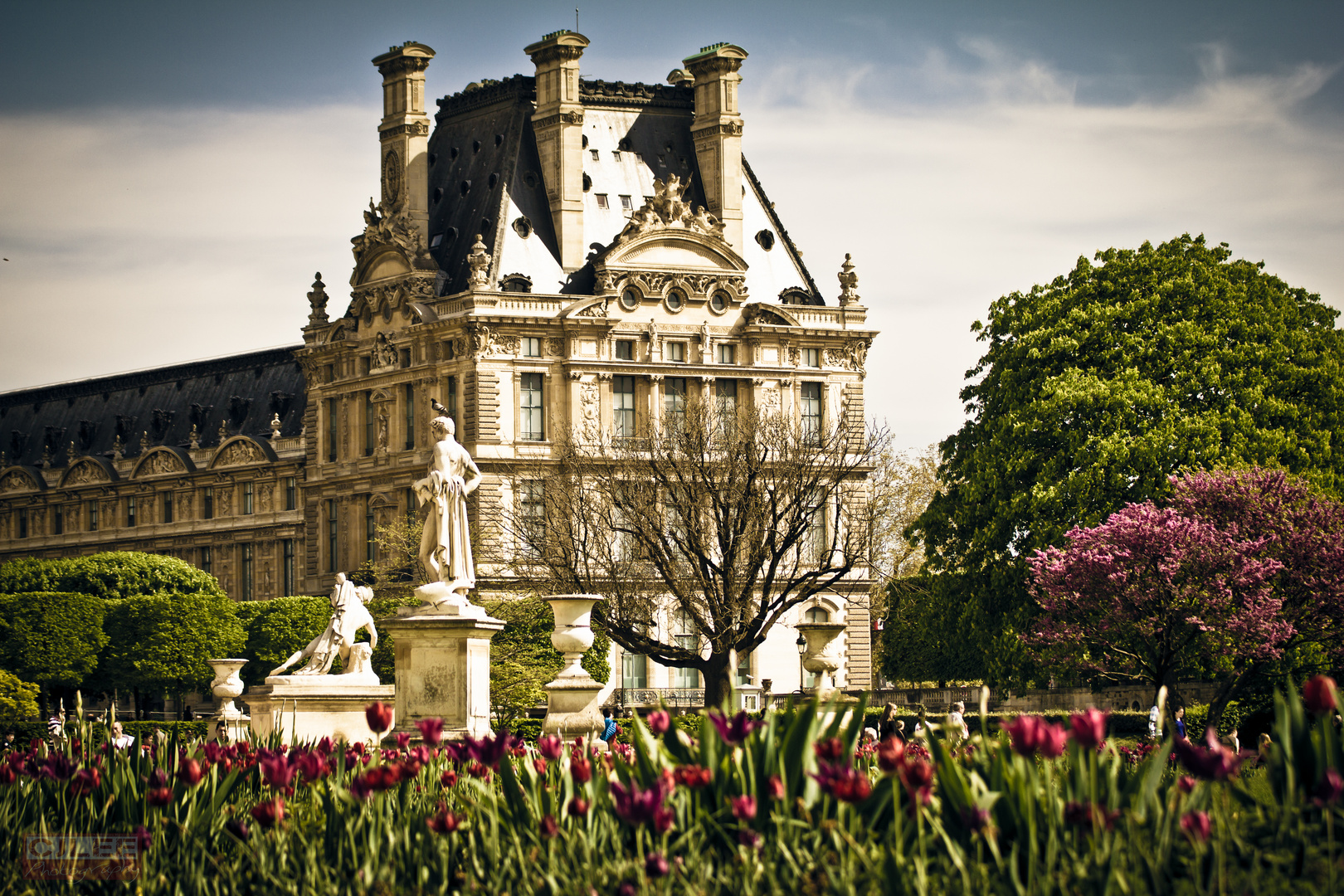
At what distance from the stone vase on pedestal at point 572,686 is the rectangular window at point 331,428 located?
5084cm

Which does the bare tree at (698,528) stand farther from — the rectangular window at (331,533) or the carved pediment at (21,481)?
the carved pediment at (21,481)

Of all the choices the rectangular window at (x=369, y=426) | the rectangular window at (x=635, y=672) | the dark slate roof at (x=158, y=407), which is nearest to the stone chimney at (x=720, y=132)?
the rectangular window at (x=369, y=426)

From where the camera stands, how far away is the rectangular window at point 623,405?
6819 cm

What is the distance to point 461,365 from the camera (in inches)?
2648

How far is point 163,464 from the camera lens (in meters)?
101

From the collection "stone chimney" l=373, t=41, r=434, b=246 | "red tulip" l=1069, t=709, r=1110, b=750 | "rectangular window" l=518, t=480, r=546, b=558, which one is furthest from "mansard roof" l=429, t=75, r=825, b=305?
"red tulip" l=1069, t=709, r=1110, b=750

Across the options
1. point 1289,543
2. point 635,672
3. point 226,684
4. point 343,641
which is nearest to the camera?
point 343,641

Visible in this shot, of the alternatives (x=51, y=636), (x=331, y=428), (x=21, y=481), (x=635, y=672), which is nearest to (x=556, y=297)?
(x=331, y=428)

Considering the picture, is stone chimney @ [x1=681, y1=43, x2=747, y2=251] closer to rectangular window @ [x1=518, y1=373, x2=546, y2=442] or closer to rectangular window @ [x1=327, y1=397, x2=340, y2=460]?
rectangular window @ [x1=518, y1=373, x2=546, y2=442]

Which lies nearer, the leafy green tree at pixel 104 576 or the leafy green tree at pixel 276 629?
the leafy green tree at pixel 276 629

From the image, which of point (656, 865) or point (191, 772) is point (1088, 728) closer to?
point (656, 865)

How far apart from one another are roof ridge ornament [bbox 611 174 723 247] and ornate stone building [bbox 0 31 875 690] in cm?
9

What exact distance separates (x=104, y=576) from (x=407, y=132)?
80.7ft

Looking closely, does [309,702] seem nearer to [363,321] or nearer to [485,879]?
[485,879]
